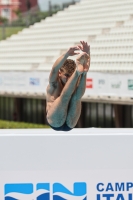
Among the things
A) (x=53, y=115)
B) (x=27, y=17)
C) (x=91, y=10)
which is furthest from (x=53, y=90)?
(x=27, y=17)

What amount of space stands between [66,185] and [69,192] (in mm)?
65

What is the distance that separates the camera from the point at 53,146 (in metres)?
4.14

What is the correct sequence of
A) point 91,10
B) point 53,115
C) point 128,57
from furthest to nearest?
point 91,10
point 128,57
point 53,115

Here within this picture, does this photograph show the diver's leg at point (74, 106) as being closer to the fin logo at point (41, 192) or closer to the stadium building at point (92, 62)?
the fin logo at point (41, 192)

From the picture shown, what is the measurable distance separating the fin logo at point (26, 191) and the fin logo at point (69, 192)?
0.20 ft

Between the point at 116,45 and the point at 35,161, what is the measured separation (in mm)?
17600

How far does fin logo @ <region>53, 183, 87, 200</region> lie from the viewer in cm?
416

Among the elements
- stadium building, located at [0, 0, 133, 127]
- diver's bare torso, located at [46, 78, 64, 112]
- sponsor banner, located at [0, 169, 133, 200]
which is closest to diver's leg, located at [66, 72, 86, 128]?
diver's bare torso, located at [46, 78, 64, 112]

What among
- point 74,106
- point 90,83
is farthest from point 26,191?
point 90,83

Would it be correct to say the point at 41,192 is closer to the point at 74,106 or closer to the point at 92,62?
the point at 74,106

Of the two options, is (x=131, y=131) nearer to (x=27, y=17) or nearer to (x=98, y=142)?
(x=98, y=142)

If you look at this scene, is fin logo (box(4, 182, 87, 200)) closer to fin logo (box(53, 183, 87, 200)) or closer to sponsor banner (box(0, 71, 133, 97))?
fin logo (box(53, 183, 87, 200))

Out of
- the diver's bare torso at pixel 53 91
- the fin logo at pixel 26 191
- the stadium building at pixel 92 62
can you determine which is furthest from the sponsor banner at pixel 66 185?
the stadium building at pixel 92 62

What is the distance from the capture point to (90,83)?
1855cm
